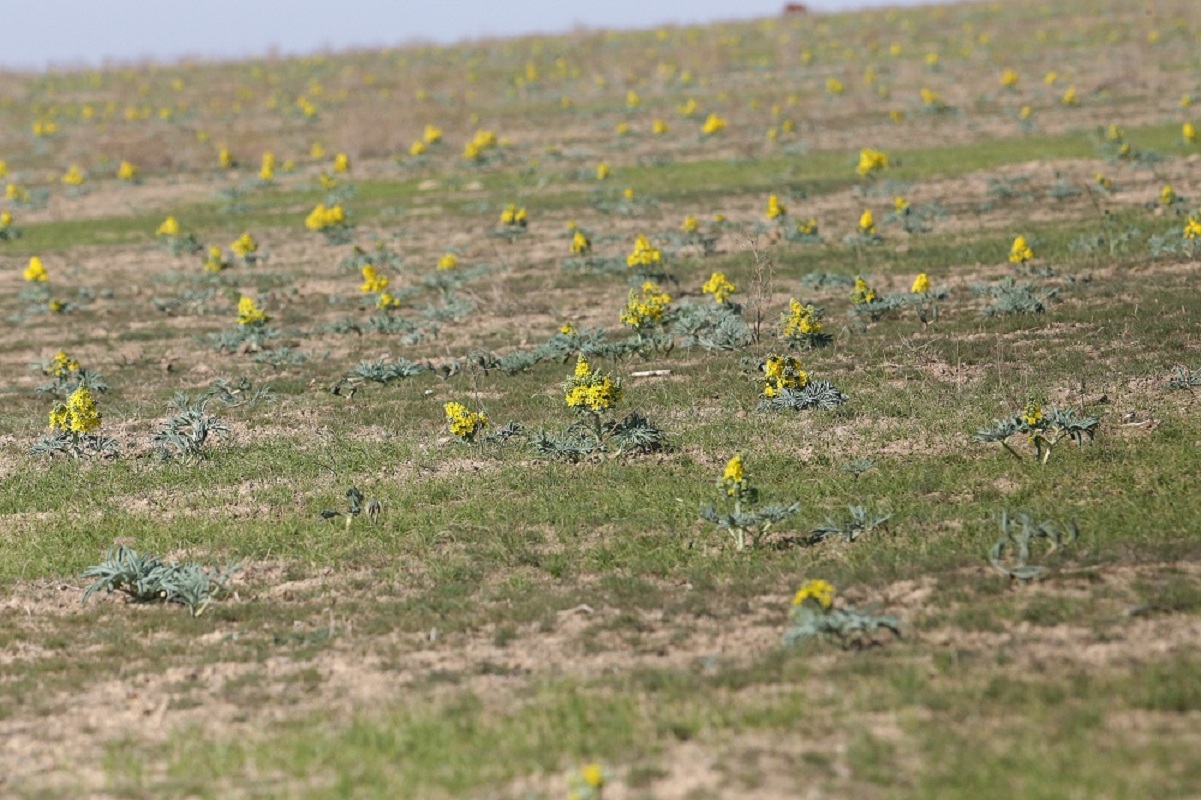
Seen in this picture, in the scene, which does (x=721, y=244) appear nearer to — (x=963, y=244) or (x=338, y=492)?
(x=963, y=244)

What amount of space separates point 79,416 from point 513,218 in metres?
10.9

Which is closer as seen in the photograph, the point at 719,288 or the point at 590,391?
the point at 590,391

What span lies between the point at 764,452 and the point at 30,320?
11.1 meters

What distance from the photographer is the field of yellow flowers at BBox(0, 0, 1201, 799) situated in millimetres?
6629

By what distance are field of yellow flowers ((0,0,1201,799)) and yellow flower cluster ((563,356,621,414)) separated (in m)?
0.28

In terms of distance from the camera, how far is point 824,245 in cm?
1952

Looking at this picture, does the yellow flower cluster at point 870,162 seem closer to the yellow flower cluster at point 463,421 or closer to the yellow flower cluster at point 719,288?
the yellow flower cluster at point 719,288

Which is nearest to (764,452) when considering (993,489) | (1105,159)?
(993,489)

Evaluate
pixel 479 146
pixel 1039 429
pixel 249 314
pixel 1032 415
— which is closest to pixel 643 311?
pixel 249 314

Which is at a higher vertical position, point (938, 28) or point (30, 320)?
point (938, 28)

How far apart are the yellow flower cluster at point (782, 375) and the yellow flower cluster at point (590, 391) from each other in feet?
4.41

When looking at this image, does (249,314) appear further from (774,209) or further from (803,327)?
(774,209)

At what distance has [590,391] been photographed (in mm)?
11016

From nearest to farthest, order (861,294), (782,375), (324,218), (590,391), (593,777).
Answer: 1. (593,777)
2. (590,391)
3. (782,375)
4. (861,294)
5. (324,218)
